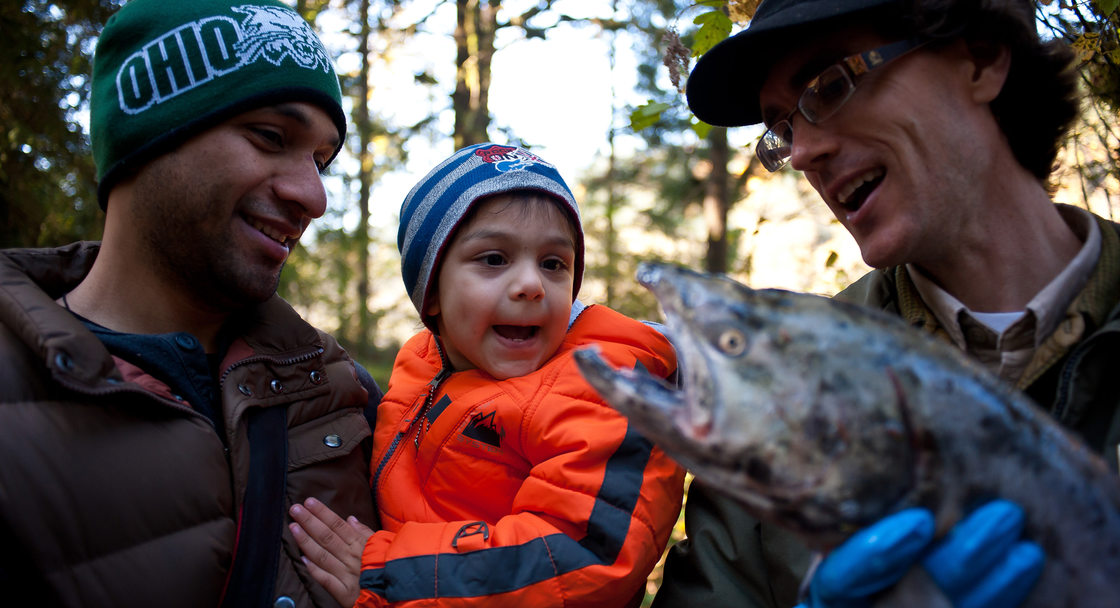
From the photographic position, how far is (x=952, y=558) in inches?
Result: 52.9

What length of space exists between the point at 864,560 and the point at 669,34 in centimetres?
301

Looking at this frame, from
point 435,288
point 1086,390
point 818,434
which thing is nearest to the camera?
point 818,434

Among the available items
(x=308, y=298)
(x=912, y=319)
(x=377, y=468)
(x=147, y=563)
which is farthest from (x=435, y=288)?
(x=308, y=298)

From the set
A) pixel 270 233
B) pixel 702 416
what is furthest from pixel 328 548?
pixel 702 416

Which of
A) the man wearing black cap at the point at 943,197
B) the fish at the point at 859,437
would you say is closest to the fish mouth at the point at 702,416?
the fish at the point at 859,437

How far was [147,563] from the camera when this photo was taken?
2004 millimetres

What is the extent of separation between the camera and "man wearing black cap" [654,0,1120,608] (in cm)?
205

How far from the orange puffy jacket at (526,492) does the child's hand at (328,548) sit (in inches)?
2.5

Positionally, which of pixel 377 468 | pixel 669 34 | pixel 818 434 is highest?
pixel 669 34

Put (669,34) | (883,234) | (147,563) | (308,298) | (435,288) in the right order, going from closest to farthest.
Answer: (147,563), (883,234), (435,288), (669,34), (308,298)

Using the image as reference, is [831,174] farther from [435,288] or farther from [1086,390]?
[435,288]

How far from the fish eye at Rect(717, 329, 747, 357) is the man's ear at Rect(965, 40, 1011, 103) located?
1685mm

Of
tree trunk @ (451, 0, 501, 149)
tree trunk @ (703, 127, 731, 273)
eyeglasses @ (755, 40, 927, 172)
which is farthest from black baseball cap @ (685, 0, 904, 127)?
tree trunk @ (703, 127, 731, 273)

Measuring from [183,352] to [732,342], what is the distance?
2130 millimetres
